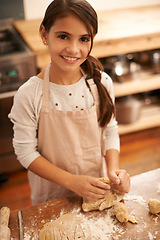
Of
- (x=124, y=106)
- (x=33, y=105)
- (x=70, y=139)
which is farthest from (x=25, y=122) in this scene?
(x=124, y=106)

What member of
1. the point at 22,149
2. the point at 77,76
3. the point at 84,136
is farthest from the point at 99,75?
the point at 22,149

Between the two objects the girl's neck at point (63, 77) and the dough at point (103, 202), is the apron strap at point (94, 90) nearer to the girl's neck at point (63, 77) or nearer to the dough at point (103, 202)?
the girl's neck at point (63, 77)

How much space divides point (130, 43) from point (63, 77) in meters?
1.06

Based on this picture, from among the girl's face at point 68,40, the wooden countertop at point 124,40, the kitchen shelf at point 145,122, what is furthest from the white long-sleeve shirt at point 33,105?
the kitchen shelf at point 145,122

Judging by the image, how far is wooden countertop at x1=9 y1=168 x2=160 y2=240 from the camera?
726mm

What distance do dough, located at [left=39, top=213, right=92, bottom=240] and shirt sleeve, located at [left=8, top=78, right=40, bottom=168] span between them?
0.71 feet

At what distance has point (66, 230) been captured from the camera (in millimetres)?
736

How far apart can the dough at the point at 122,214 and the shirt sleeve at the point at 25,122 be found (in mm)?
307

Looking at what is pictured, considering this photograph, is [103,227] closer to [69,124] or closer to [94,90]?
[69,124]

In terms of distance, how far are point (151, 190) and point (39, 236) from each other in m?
0.38

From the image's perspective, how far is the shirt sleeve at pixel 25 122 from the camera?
812mm

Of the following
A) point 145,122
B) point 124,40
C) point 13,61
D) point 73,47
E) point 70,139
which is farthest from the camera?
point 145,122

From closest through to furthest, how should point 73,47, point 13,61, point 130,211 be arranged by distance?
1. point 73,47
2. point 130,211
3. point 13,61

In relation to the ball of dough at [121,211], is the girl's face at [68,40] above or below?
above
